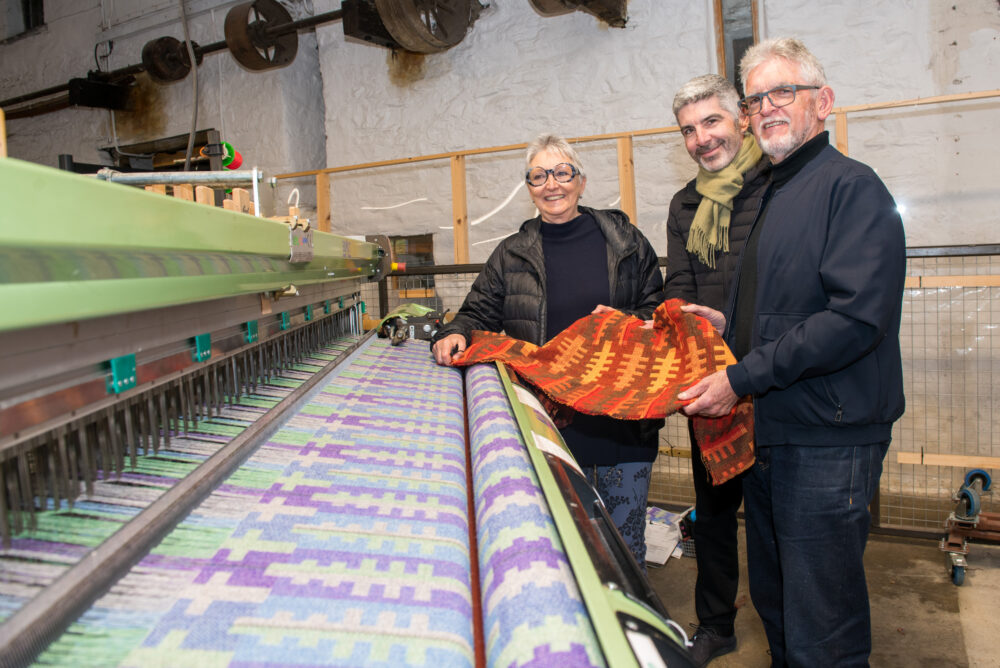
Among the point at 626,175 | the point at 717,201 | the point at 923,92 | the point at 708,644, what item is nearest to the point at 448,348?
the point at 717,201

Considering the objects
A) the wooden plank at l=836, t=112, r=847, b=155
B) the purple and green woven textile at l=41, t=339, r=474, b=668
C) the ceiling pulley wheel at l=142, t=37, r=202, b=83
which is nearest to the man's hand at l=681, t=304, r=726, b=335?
the purple and green woven textile at l=41, t=339, r=474, b=668

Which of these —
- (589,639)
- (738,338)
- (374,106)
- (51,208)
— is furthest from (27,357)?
(374,106)

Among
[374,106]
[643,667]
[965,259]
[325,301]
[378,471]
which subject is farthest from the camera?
[374,106]

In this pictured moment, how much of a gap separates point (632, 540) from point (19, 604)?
59.4 inches

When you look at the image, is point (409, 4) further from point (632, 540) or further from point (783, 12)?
point (632, 540)

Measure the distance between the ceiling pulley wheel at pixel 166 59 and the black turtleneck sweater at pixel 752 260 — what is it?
17.7 ft

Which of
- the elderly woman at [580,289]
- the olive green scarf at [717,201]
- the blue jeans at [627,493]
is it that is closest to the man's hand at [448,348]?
the elderly woman at [580,289]

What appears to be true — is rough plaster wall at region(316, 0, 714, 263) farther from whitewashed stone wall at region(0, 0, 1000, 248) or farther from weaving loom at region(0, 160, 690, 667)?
weaving loom at region(0, 160, 690, 667)

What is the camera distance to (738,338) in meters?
1.51

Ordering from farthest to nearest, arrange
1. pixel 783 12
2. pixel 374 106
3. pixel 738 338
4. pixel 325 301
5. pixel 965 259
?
pixel 374 106 → pixel 783 12 → pixel 965 259 → pixel 325 301 → pixel 738 338

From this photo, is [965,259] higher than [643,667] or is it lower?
higher

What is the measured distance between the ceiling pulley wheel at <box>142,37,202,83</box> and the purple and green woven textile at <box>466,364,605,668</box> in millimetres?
5698

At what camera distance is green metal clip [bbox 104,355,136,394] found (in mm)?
814

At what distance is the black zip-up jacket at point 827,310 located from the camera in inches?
46.4
